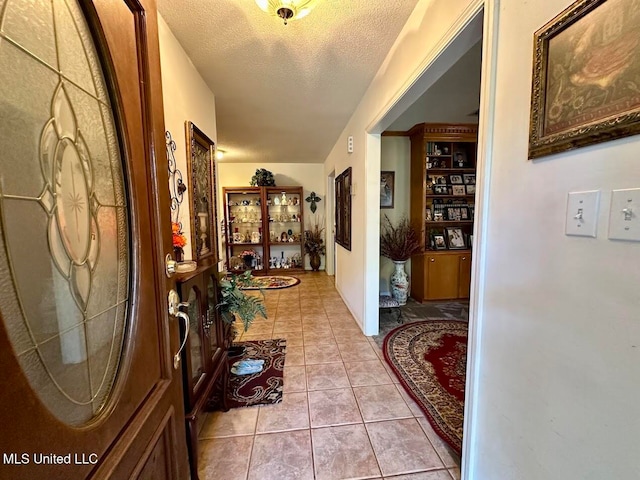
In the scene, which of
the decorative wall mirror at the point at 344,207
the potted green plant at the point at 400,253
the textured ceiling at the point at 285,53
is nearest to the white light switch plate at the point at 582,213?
the textured ceiling at the point at 285,53

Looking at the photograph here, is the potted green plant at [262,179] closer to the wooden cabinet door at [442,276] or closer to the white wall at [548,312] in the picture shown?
the wooden cabinet door at [442,276]

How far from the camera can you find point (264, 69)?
7.04 feet

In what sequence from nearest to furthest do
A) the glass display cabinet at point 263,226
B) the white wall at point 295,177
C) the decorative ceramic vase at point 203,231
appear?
the decorative ceramic vase at point 203,231 < the glass display cabinet at point 263,226 < the white wall at point 295,177

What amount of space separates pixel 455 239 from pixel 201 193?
3.40 m

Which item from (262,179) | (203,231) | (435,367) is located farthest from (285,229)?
(435,367)

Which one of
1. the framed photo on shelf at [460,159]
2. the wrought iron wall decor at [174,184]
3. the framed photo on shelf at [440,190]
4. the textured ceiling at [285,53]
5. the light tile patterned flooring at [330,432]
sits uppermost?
the textured ceiling at [285,53]

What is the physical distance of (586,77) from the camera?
27.1 inches

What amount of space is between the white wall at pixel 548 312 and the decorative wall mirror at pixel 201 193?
70.2 inches

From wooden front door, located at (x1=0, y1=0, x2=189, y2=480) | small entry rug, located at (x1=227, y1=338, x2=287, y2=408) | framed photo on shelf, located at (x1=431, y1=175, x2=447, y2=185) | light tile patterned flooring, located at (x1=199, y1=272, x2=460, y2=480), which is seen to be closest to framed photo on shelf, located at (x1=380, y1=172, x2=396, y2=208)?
framed photo on shelf, located at (x1=431, y1=175, x2=447, y2=185)

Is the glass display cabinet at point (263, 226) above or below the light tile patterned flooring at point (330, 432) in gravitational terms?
above

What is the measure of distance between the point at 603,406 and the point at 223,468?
1589 mm

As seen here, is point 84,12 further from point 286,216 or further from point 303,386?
point 286,216

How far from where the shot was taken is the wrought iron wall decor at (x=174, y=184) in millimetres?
1627

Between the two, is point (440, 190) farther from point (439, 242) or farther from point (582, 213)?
point (582, 213)
